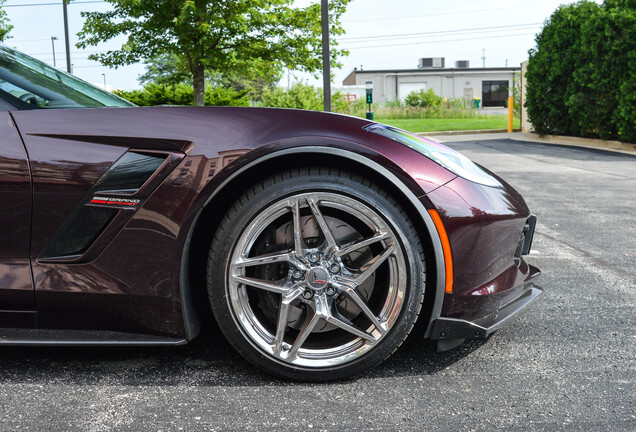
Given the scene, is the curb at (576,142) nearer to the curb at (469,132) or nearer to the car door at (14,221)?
the curb at (469,132)

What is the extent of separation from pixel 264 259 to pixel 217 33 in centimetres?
1762

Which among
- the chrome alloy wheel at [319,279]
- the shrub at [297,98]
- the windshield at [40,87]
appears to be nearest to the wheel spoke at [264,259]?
the chrome alloy wheel at [319,279]

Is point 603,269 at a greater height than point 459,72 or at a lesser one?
lesser

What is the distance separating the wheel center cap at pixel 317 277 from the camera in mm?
2109

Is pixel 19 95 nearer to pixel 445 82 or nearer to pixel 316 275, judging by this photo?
pixel 316 275

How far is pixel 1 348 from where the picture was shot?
255 centimetres

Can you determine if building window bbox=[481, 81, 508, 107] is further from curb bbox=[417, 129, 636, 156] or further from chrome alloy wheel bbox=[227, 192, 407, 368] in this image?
chrome alloy wheel bbox=[227, 192, 407, 368]

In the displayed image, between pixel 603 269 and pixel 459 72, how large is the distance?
5135 centimetres

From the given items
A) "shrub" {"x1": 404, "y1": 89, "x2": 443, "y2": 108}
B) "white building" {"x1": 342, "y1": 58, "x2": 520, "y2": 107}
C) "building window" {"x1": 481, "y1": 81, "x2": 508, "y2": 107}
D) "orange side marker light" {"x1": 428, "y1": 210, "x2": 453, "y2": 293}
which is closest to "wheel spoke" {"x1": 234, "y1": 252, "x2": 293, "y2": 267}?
"orange side marker light" {"x1": 428, "y1": 210, "x2": 453, "y2": 293}

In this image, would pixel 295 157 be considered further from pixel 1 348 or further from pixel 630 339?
pixel 630 339

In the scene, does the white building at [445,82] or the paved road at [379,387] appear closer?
the paved road at [379,387]

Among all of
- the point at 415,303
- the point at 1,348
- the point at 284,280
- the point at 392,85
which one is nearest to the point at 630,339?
Result: the point at 415,303

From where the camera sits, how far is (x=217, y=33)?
18.5 m

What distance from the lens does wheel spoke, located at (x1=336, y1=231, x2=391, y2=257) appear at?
2.09 metres
